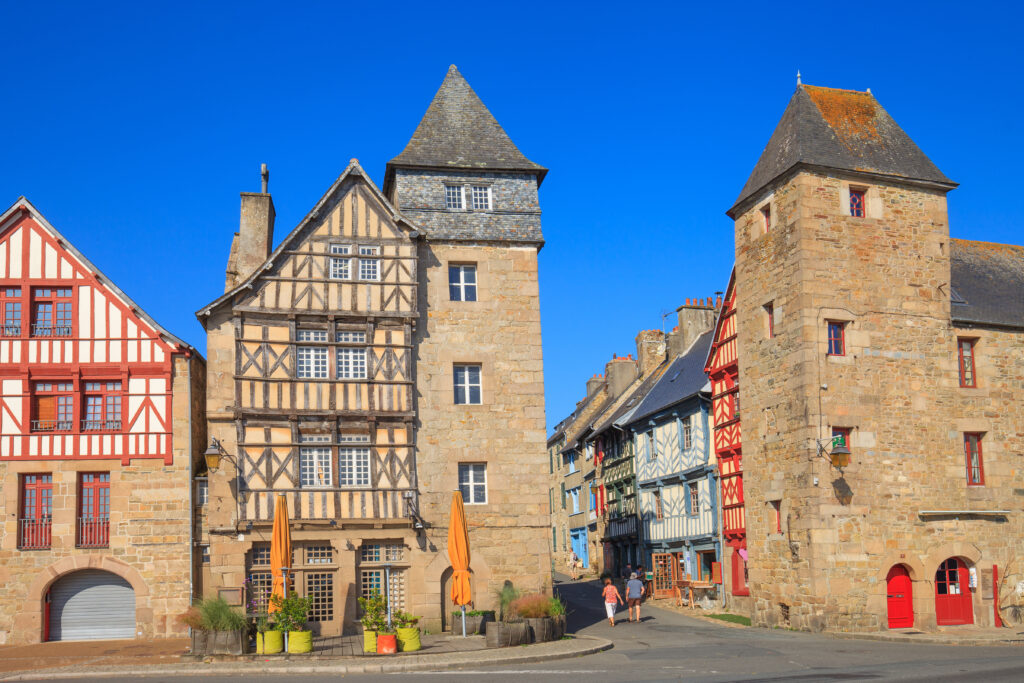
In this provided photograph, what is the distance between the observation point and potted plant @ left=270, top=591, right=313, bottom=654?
58.7ft

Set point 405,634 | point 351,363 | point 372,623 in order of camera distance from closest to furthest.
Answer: point 372,623, point 405,634, point 351,363

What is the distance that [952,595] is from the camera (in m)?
22.8

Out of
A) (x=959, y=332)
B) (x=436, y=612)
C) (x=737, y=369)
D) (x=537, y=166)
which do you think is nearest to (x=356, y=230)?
(x=537, y=166)

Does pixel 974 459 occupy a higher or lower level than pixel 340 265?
lower

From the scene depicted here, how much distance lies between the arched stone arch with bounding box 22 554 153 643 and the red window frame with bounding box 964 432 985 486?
18.4m

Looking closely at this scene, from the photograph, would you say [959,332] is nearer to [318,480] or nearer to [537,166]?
[537,166]

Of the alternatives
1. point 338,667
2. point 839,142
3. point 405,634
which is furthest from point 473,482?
point 839,142

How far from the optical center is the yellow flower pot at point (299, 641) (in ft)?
58.7

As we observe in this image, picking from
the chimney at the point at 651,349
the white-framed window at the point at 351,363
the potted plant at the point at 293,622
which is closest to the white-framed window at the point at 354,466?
the white-framed window at the point at 351,363

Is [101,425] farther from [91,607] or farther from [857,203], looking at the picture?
[857,203]

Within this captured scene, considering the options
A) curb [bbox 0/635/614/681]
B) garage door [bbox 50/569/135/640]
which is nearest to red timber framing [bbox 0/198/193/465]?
garage door [bbox 50/569/135/640]

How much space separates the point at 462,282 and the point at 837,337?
27.8ft

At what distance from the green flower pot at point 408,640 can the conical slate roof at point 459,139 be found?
1056cm

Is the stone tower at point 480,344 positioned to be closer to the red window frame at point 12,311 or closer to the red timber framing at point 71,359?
the red timber framing at point 71,359
